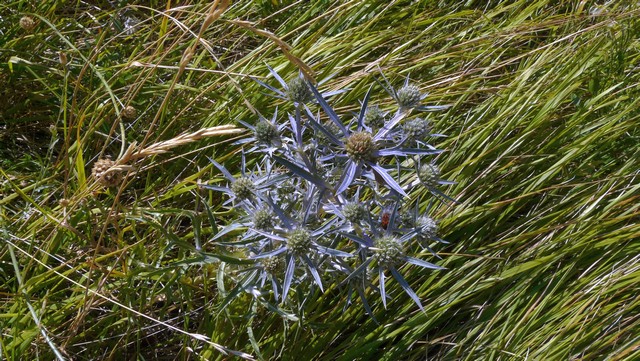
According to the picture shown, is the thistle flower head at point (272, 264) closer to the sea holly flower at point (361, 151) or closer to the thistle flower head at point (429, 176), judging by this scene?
the sea holly flower at point (361, 151)

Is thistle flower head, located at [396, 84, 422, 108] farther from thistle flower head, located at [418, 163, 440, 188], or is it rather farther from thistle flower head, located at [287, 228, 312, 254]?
thistle flower head, located at [287, 228, 312, 254]

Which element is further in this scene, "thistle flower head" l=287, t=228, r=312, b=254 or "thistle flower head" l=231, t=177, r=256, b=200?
"thistle flower head" l=231, t=177, r=256, b=200

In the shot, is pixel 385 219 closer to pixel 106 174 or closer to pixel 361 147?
pixel 361 147

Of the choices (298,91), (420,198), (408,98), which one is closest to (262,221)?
(298,91)

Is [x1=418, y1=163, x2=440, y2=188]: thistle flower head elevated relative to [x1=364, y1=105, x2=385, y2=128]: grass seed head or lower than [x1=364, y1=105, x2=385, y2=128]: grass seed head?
lower

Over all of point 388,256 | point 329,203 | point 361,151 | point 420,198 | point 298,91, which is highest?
point 298,91

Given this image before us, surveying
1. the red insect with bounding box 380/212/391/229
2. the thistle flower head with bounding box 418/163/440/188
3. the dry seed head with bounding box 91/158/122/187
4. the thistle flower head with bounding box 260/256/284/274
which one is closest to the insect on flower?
the red insect with bounding box 380/212/391/229

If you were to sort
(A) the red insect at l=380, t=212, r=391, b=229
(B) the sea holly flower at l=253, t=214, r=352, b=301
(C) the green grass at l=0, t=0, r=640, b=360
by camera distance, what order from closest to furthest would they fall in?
(B) the sea holly flower at l=253, t=214, r=352, b=301 < (A) the red insect at l=380, t=212, r=391, b=229 < (C) the green grass at l=0, t=0, r=640, b=360
